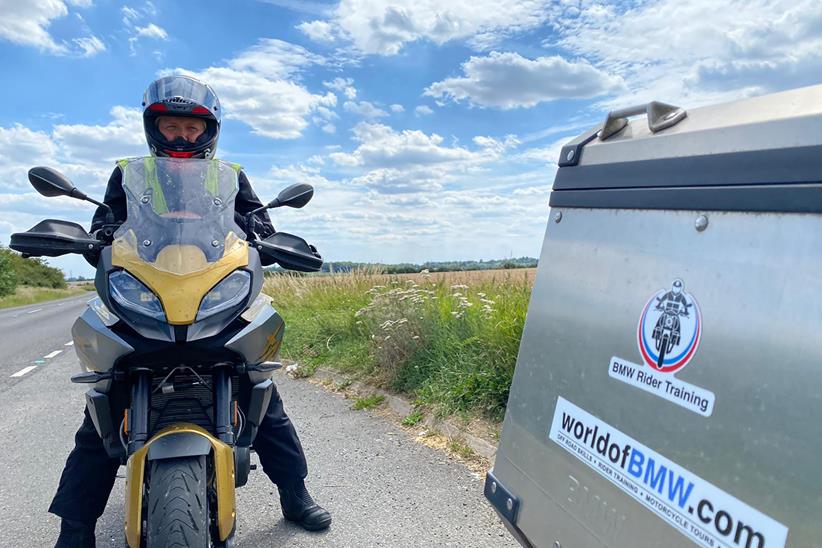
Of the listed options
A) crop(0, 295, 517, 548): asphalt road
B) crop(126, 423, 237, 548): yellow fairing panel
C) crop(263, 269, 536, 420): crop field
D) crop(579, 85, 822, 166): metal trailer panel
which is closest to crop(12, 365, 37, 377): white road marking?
crop(0, 295, 517, 548): asphalt road

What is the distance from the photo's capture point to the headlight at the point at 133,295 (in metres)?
2.32

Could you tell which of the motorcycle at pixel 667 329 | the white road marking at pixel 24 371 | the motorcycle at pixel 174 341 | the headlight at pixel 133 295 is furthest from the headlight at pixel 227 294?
the white road marking at pixel 24 371

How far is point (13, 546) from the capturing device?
3340 mm

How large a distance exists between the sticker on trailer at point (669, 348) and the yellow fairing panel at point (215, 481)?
59.8 inches

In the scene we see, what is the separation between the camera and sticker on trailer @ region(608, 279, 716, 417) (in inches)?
56.3

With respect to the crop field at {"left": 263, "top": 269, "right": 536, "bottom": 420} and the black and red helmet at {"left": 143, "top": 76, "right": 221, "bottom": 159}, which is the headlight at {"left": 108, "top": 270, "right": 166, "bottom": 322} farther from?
the crop field at {"left": 263, "top": 269, "right": 536, "bottom": 420}

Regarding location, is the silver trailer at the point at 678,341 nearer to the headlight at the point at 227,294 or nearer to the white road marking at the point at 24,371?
the headlight at the point at 227,294

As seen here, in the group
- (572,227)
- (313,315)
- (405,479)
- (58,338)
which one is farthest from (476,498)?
(58,338)

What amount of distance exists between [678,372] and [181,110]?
249 centimetres

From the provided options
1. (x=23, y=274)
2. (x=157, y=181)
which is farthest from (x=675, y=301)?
(x=23, y=274)

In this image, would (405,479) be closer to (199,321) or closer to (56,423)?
(199,321)

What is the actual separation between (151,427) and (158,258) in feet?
2.20

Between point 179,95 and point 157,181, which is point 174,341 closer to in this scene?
point 157,181

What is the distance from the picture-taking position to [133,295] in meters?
2.36
